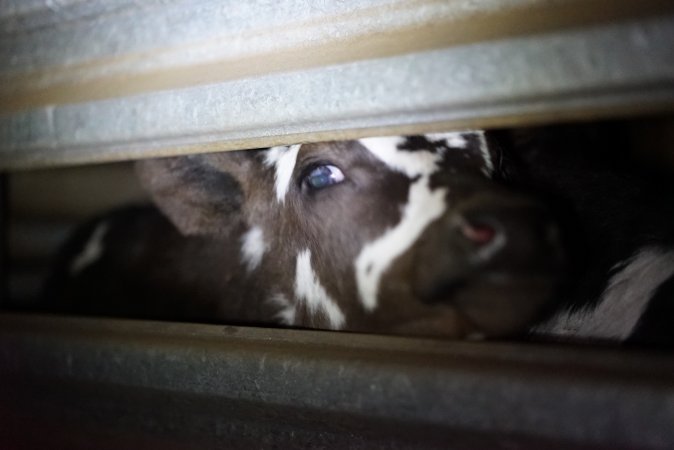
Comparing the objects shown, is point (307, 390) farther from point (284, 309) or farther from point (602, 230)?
point (602, 230)

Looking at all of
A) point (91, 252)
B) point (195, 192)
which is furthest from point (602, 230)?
point (91, 252)

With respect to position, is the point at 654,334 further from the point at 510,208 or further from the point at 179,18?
the point at 179,18

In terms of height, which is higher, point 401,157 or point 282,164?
point 401,157

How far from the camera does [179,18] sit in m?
1.37

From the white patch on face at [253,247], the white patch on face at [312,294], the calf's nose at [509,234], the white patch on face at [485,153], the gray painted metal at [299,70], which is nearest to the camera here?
the gray painted metal at [299,70]

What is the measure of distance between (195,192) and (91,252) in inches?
52.0

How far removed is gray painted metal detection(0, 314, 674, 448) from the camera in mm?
1066

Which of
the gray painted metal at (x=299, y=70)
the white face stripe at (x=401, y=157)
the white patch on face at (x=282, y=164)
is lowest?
the white patch on face at (x=282, y=164)

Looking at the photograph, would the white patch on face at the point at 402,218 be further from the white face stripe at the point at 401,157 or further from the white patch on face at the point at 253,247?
the white patch on face at the point at 253,247

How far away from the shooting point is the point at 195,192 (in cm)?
199

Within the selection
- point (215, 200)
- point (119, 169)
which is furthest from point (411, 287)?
point (119, 169)

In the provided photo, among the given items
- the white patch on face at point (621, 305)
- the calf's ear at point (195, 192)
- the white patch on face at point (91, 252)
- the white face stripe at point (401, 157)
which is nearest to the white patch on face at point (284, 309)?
the calf's ear at point (195, 192)

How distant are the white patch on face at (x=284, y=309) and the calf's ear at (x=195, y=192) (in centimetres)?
30

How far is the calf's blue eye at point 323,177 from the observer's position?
1532mm
